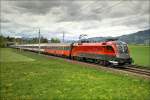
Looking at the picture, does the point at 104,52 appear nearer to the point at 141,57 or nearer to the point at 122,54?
the point at 122,54

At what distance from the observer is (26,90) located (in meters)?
14.6

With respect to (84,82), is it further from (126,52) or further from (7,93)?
(126,52)

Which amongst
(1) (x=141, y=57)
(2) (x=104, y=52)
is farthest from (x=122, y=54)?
(1) (x=141, y=57)

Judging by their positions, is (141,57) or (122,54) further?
(141,57)

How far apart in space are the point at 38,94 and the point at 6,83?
4.60 meters

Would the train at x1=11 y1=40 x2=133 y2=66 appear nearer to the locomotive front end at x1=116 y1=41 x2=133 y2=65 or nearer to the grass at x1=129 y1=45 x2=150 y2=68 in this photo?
the locomotive front end at x1=116 y1=41 x2=133 y2=65

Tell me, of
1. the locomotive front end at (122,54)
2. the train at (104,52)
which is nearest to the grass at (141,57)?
the locomotive front end at (122,54)

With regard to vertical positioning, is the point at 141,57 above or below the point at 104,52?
below

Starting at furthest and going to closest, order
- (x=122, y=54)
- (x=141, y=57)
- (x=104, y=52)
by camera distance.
Result: (x=141, y=57) < (x=104, y=52) < (x=122, y=54)

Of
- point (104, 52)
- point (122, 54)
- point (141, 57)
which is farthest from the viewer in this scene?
point (141, 57)

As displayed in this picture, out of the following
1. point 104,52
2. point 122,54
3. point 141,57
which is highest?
point 104,52

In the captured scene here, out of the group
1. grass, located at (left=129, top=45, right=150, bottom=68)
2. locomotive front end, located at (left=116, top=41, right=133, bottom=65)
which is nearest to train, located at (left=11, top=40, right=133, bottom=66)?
locomotive front end, located at (left=116, top=41, right=133, bottom=65)

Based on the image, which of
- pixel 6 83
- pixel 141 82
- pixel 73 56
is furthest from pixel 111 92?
pixel 73 56

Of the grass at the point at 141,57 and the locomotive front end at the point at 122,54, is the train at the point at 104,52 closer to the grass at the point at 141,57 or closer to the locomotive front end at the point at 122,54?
the locomotive front end at the point at 122,54
